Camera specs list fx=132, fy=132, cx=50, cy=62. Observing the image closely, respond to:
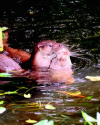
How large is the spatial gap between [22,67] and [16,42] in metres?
0.51

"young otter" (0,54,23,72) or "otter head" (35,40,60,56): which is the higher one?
"otter head" (35,40,60,56)

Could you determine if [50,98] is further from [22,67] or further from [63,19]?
[63,19]

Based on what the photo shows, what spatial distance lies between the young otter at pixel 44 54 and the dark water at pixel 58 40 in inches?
6.6

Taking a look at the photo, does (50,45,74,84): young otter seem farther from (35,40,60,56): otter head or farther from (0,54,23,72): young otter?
(0,54,23,72): young otter

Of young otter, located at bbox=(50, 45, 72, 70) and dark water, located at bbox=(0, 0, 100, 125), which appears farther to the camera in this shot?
young otter, located at bbox=(50, 45, 72, 70)

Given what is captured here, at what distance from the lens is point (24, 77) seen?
75 centimetres

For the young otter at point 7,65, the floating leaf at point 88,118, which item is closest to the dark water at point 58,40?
the floating leaf at point 88,118

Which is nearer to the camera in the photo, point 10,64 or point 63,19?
point 10,64

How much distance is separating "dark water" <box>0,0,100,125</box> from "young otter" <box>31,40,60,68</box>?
0.17 meters

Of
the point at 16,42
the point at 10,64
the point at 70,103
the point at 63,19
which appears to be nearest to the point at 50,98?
the point at 70,103

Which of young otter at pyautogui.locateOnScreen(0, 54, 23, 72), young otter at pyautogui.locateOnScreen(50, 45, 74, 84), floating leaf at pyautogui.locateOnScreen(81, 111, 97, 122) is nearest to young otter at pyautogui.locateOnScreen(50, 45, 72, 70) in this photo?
young otter at pyautogui.locateOnScreen(50, 45, 74, 84)

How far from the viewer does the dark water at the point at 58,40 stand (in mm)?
452

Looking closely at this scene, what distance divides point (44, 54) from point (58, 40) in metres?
0.45

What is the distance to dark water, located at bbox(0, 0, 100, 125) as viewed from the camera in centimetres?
45
